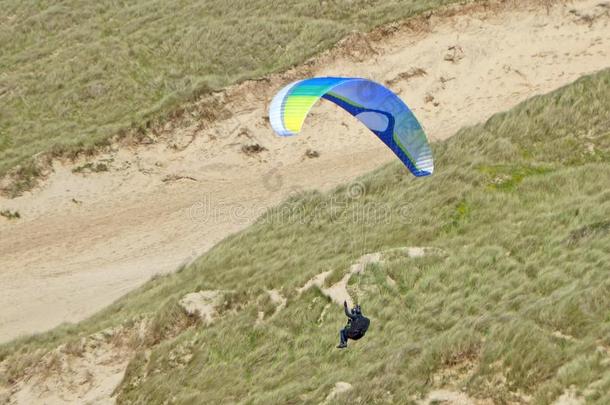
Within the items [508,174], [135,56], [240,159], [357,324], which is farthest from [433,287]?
[135,56]

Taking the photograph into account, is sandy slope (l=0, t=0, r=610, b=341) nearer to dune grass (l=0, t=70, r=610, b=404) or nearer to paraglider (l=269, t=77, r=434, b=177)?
dune grass (l=0, t=70, r=610, b=404)

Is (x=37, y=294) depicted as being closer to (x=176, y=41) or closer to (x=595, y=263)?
(x=176, y=41)

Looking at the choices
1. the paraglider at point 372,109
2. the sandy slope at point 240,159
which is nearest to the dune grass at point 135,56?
the sandy slope at point 240,159

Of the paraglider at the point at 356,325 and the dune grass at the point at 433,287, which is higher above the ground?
the paraglider at the point at 356,325

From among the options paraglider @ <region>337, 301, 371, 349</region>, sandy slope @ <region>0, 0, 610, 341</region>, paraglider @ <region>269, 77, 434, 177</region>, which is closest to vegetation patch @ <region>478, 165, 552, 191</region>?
sandy slope @ <region>0, 0, 610, 341</region>

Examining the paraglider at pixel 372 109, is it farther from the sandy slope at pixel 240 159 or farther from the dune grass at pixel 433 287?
the sandy slope at pixel 240 159

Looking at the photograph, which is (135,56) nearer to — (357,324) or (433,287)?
(433,287)
